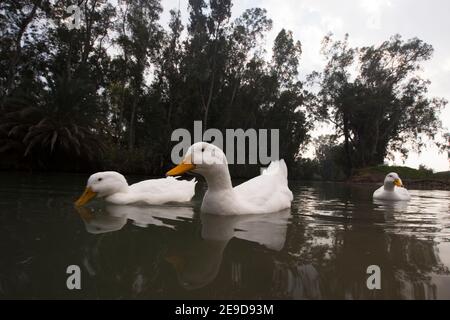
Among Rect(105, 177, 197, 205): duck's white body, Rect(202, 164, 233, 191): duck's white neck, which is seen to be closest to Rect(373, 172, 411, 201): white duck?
Rect(105, 177, 197, 205): duck's white body

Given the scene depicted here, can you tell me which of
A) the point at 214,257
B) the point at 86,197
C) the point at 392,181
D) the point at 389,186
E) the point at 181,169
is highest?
the point at 181,169

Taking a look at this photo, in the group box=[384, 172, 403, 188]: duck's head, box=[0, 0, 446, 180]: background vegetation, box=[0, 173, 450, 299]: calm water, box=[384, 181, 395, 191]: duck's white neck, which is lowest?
box=[0, 173, 450, 299]: calm water

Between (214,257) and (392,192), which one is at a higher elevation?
(392,192)

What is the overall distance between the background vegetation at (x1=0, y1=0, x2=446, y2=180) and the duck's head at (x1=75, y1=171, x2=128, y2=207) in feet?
35.6

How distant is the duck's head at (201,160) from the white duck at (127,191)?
1.45 metres

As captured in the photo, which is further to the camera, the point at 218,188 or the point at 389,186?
the point at 389,186

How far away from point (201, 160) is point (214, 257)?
158 cm

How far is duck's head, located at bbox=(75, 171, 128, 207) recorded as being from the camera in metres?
4.61

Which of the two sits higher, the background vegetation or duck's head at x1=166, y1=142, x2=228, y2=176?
the background vegetation

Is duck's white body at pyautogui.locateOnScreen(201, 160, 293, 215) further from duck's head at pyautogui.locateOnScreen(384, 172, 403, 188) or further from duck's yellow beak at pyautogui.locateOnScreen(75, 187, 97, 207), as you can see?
duck's head at pyautogui.locateOnScreen(384, 172, 403, 188)

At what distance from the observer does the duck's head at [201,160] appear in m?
3.58

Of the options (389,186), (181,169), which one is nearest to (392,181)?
(389,186)

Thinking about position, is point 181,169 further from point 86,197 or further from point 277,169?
point 277,169

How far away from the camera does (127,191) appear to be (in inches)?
197
